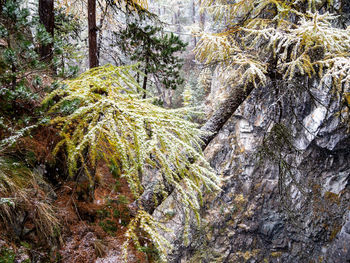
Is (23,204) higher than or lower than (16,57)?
lower

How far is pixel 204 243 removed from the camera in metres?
8.70

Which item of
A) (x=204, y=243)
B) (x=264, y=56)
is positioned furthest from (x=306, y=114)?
(x=204, y=243)

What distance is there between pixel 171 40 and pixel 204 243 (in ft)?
26.9

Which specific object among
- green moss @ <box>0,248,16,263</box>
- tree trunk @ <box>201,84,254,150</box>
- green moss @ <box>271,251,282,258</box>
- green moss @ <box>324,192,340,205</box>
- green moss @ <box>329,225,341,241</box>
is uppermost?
tree trunk @ <box>201,84,254,150</box>

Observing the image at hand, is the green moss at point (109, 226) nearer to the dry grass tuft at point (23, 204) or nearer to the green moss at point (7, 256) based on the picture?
the dry grass tuft at point (23, 204)

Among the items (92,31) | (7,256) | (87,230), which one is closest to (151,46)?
(92,31)

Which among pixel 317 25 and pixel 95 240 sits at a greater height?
pixel 317 25

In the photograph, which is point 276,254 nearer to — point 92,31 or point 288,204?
point 288,204

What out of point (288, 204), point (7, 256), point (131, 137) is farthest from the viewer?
point (288, 204)

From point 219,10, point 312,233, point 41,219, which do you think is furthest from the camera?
point 312,233

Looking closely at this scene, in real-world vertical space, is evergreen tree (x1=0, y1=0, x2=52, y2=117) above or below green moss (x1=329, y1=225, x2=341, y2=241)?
above

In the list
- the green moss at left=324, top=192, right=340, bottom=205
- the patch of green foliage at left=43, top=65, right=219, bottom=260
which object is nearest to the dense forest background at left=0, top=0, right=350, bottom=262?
the patch of green foliage at left=43, top=65, right=219, bottom=260

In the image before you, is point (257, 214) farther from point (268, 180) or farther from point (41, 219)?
point (41, 219)

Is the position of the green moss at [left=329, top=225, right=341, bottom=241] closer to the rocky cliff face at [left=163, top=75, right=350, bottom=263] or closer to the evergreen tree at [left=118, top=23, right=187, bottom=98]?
the rocky cliff face at [left=163, top=75, right=350, bottom=263]
